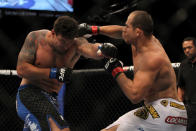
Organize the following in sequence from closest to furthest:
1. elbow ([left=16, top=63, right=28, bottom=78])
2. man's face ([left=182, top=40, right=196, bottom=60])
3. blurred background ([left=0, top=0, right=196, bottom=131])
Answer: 1. elbow ([left=16, top=63, right=28, bottom=78])
2. man's face ([left=182, top=40, right=196, bottom=60])
3. blurred background ([left=0, top=0, right=196, bottom=131])

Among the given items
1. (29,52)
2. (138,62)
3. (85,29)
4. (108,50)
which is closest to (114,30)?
(85,29)

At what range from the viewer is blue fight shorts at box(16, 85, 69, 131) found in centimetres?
195

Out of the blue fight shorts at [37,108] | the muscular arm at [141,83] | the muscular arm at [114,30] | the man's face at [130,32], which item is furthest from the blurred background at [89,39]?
the muscular arm at [141,83]

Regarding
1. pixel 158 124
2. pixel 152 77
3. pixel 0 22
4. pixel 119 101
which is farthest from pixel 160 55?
pixel 0 22

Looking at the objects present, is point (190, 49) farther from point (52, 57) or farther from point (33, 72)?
point (33, 72)

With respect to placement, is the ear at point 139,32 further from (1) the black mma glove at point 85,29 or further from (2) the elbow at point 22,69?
(2) the elbow at point 22,69

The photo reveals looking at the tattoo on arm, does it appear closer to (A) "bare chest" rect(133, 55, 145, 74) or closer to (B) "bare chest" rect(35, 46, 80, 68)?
(B) "bare chest" rect(35, 46, 80, 68)

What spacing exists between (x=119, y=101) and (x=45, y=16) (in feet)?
4.92

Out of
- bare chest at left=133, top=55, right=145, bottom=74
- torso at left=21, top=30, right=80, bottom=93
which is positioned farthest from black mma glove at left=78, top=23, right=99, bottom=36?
bare chest at left=133, top=55, right=145, bottom=74

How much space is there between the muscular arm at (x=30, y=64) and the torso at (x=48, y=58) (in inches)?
1.7

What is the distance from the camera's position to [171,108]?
1.92 meters

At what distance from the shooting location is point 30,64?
2.08m

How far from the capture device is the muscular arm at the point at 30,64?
2045 mm

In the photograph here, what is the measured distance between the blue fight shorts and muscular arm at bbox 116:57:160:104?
0.47 m
